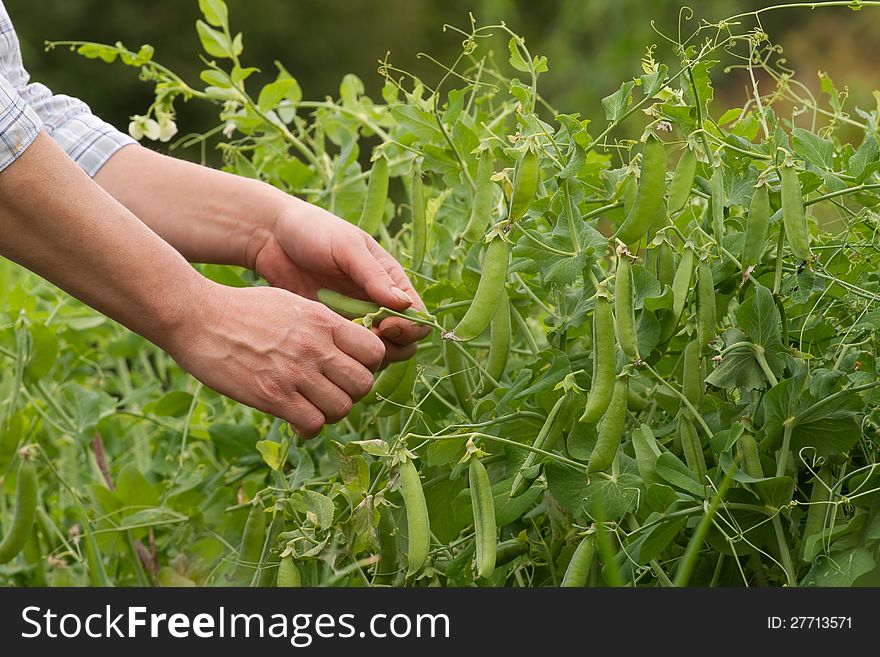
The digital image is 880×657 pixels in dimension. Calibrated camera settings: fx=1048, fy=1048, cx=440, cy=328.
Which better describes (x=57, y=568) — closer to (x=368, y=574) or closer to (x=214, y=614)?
(x=368, y=574)

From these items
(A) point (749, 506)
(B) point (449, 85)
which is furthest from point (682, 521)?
(B) point (449, 85)

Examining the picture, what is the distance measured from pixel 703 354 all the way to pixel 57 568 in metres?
0.96

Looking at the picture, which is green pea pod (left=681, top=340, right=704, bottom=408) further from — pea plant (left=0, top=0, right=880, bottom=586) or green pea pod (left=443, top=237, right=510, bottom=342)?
green pea pod (left=443, top=237, right=510, bottom=342)

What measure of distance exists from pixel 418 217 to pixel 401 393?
0.61 feet

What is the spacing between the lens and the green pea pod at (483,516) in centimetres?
83

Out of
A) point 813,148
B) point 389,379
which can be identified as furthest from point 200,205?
point 813,148

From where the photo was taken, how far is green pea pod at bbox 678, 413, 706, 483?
885 mm

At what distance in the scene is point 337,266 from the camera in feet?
3.64

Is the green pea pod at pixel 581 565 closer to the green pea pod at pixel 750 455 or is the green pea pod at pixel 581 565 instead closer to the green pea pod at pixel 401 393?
the green pea pod at pixel 750 455

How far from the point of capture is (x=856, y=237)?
1021mm

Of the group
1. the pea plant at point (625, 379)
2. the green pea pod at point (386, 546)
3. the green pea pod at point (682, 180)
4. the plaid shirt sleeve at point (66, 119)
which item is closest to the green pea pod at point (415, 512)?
the pea plant at point (625, 379)

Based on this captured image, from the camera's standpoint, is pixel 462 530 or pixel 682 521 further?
pixel 462 530

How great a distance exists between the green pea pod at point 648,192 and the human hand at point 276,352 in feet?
0.84

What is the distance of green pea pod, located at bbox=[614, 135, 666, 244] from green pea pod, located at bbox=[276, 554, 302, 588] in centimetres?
40
